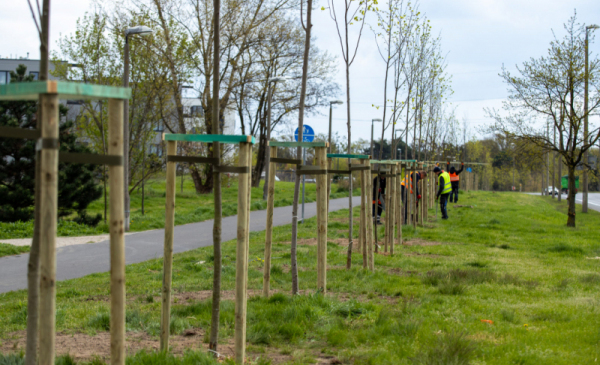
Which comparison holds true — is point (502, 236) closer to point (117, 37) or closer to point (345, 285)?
point (345, 285)

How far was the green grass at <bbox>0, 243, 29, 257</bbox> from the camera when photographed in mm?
10914

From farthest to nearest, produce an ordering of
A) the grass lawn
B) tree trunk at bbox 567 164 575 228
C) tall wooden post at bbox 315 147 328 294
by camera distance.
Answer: tree trunk at bbox 567 164 575 228 → tall wooden post at bbox 315 147 328 294 → the grass lawn

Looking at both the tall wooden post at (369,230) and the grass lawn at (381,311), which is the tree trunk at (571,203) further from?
the tall wooden post at (369,230)

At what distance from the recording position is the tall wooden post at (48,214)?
2527 mm

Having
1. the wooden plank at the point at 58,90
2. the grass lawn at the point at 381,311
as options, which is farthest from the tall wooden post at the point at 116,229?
the grass lawn at the point at 381,311

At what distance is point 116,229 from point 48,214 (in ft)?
1.50

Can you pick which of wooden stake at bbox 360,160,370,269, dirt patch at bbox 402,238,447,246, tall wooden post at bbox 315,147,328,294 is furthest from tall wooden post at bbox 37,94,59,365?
dirt patch at bbox 402,238,447,246

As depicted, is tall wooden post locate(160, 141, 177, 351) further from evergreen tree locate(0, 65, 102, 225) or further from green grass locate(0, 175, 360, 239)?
evergreen tree locate(0, 65, 102, 225)

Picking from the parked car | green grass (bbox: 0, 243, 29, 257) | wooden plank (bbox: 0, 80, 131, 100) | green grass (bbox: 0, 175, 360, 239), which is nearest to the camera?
wooden plank (bbox: 0, 80, 131, 100)

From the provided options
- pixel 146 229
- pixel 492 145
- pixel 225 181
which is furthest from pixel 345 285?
pixel 492 145

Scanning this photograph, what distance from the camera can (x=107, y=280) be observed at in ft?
26.5

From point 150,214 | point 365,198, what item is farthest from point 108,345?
point 150,214

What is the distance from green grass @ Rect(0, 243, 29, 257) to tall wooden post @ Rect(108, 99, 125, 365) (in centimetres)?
925

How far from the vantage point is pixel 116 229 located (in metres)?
2.96
